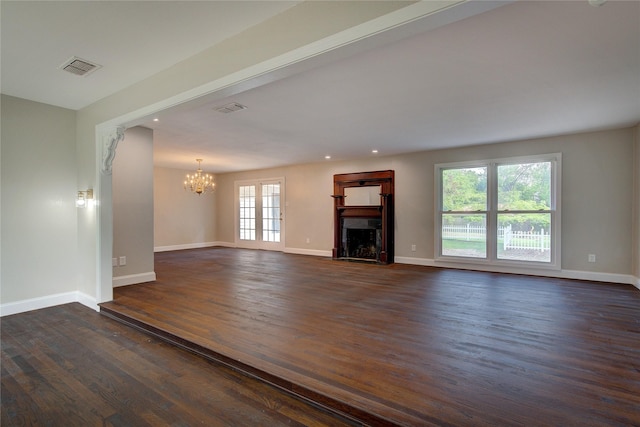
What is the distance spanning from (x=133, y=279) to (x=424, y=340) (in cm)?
438

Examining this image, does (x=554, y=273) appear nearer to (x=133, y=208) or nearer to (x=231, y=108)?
(x=231, y=108)

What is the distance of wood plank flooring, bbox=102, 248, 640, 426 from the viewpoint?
6.26 feet

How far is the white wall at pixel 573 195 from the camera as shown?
498 cm

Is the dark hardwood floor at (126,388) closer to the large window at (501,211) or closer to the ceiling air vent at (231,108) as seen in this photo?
the ceiling air vent at (231,108)

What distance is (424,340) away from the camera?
2.80m

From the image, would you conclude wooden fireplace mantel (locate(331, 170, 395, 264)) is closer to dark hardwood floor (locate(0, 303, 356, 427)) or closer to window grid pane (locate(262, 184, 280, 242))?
window grid pane (locate(262, 184, 280, 242))

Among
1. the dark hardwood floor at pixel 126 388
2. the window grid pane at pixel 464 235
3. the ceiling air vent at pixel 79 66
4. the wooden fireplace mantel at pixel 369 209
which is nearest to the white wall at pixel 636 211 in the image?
the window grid pane at pixel 464 235

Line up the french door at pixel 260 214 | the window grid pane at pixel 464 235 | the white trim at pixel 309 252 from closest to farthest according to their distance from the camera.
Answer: the window grid pane at pixel 464 235
the white trim at pixel 309 252
the french door at pixel 260 214

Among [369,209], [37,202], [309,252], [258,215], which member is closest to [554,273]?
[369,209]

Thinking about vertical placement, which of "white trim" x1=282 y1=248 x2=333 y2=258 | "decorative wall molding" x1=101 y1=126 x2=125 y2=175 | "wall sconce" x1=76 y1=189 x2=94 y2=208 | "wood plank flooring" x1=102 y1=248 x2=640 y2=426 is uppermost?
"decorative wall molding" x1=101 y1=126 x2=125 y2=175

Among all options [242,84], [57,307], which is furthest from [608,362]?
[57,307]

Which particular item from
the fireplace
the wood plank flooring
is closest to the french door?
the fireplace

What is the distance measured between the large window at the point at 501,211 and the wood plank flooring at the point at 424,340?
0.79 metres

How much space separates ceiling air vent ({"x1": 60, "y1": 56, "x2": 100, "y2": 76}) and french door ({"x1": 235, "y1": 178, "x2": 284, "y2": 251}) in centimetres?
613
